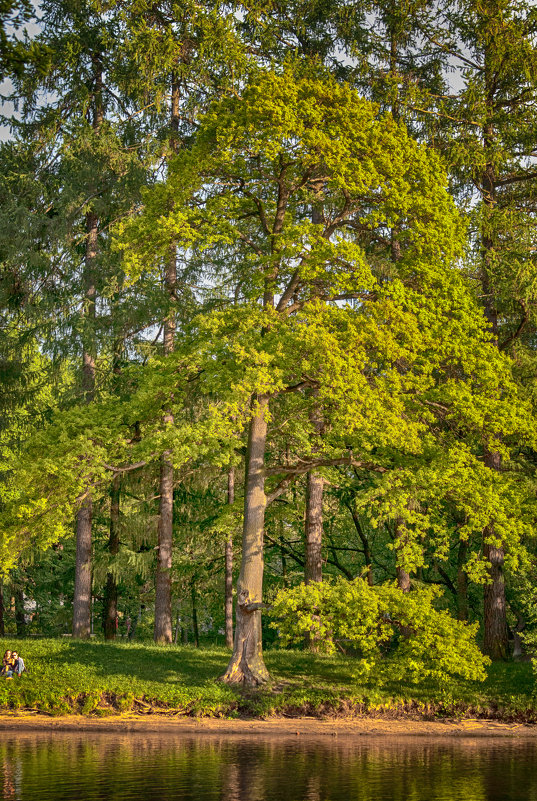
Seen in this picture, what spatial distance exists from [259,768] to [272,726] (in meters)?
5.03

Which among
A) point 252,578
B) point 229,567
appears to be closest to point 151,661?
point 252,578

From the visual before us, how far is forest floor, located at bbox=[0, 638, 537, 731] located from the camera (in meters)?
18.9

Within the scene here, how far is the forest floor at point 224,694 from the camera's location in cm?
1891

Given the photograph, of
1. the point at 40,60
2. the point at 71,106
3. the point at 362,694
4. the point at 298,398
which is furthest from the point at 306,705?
the point at 71,106

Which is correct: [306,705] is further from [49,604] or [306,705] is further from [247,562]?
[49,604]

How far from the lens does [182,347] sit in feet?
72.1

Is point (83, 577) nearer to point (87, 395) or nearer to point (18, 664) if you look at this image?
point (87, 395)

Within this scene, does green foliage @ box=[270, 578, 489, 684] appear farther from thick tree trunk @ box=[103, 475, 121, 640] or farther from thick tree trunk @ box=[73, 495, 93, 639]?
thick tree trunk @ box=[103, 475, 121, 640]

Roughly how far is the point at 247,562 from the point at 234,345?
5.44m

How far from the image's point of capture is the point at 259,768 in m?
13.5

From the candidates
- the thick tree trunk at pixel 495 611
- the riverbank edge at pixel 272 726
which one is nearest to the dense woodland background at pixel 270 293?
the thick tree trunk at pixel 495 611

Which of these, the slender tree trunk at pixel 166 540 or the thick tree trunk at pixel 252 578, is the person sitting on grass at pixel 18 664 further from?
the slender tree trunk at pixel 166 540

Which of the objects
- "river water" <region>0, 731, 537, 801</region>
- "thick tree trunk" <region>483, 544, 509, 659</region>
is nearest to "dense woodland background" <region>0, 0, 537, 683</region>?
"thick tree trunk" <region>483, 544, 509, 659</region>

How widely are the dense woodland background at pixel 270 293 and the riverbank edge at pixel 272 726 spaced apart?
6.96 ft
